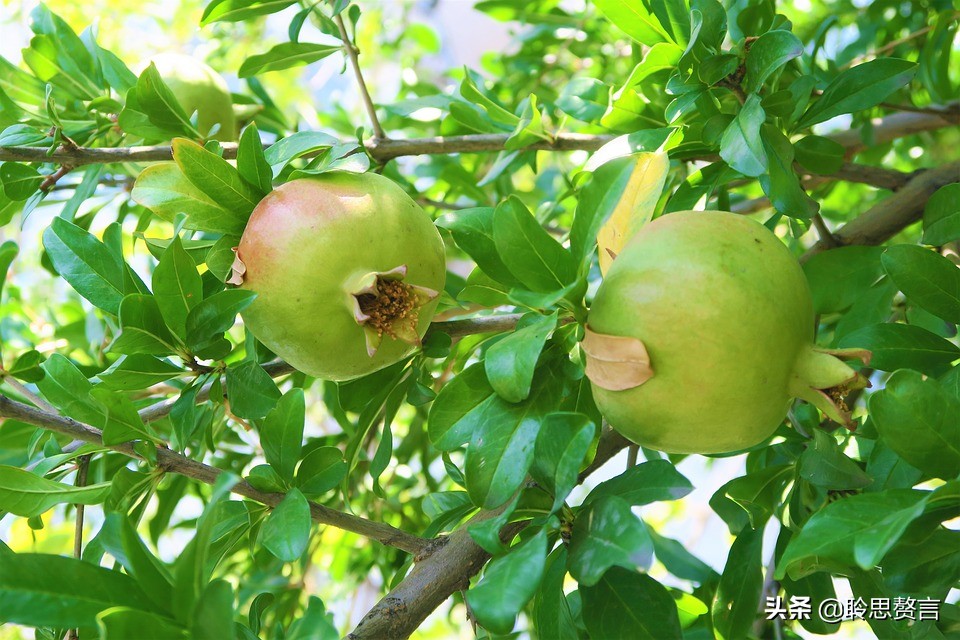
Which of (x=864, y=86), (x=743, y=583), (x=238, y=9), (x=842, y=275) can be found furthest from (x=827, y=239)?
(x=238, y=9)

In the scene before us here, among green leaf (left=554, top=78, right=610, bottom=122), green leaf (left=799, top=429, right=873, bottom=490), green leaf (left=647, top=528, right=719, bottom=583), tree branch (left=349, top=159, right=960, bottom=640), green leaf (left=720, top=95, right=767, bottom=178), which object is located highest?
green leaf (left=720, top=95, right=767, bottom=178)

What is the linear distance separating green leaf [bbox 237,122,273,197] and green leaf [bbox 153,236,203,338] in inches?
3.7

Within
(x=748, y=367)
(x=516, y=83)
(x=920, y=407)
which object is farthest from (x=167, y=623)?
(x=516, y=83)

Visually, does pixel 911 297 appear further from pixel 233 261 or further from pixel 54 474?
pixel 54 474

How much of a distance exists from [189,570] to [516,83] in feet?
4.63

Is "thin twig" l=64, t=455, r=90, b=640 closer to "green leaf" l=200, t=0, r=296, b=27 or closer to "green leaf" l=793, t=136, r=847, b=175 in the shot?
"green leaf" l=200, t=0, r=296, b=27

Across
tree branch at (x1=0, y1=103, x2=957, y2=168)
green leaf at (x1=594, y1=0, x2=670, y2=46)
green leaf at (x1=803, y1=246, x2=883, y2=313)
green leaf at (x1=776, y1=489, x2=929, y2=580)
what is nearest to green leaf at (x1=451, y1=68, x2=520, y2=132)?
tree branch at (x1=0, y1=103, x2=957, y2=168)

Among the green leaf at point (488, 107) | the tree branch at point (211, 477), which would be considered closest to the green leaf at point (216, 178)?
the tree branch at point (211, 477)

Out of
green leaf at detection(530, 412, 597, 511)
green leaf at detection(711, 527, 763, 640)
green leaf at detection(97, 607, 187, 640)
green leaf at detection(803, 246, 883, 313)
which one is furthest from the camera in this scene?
green leaf at detection(803, 246, 883, 313)

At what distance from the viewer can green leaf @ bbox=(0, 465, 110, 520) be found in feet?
2.38

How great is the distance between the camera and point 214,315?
754 millimetres

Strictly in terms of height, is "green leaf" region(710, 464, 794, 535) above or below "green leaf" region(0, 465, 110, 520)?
below

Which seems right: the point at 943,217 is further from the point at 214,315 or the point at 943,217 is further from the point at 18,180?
the point at 18,180

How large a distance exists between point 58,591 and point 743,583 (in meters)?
0.61
